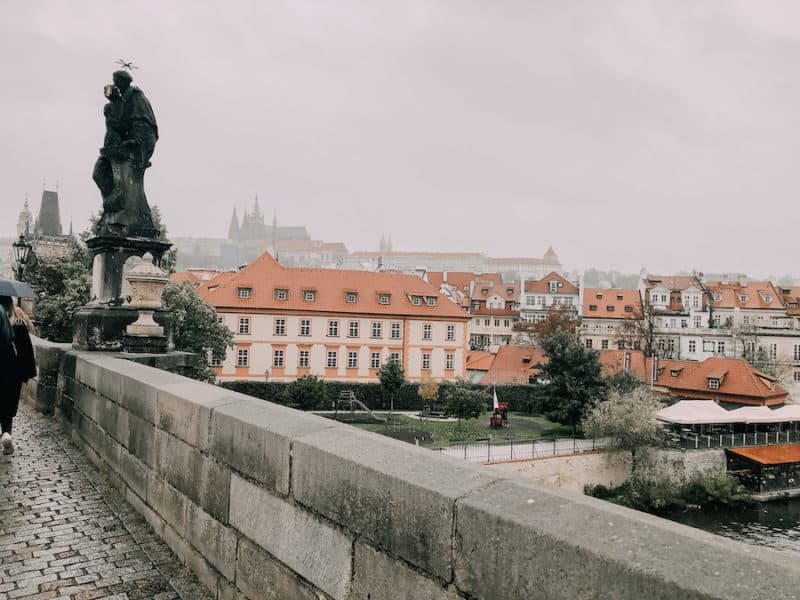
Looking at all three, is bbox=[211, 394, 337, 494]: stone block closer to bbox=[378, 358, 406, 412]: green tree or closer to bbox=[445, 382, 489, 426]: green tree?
bbox=[445, 382, 489, 426]: green tree

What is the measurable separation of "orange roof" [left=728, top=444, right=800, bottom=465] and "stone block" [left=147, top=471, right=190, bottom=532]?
1302 inches

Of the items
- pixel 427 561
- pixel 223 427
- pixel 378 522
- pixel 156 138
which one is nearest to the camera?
pixel 427 561

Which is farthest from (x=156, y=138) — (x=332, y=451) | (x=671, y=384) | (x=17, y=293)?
(x=671, y=384)

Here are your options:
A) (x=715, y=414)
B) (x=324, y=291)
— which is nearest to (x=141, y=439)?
(x=715, y=414)

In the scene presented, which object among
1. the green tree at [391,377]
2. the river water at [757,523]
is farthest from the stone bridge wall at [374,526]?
the green tree at [391,377]

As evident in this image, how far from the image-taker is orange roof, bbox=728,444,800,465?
30.9 metres

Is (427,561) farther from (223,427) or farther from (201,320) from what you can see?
(201,320)

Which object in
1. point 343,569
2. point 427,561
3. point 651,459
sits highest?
point 427,561

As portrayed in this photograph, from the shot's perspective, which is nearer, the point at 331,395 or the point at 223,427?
the point at 223,427

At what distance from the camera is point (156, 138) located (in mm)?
9109

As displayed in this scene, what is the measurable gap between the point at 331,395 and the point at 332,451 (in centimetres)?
3321

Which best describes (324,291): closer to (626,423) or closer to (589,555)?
(626,423)

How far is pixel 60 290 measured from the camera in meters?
24.5

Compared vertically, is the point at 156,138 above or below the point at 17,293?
above
